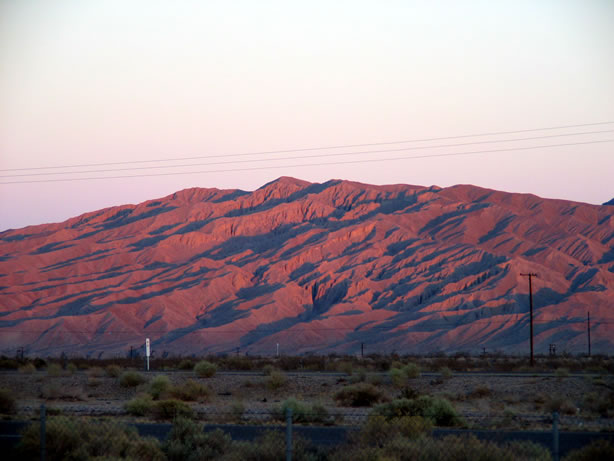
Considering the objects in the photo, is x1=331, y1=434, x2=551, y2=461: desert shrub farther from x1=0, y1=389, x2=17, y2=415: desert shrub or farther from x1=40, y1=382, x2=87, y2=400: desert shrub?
x1=40, y1=382, x2=87, y2=400: desert shrub

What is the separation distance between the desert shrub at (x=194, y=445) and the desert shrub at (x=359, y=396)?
50.4ft

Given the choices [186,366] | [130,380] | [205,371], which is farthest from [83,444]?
[186,366]

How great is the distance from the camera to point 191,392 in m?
36.9

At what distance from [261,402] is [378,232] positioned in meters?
107

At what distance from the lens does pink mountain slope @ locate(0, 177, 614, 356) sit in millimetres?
108625

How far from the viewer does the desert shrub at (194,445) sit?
1672 centimetres

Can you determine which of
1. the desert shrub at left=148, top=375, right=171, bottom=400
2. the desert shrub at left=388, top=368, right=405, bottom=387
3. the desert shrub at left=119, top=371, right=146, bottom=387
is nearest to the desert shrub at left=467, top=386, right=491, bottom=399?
the desert shrub at left=388, top=368, right=405, bottom=387

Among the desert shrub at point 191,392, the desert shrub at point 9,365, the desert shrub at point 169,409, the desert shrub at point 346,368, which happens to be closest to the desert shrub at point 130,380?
the desert shrub at point 191,392

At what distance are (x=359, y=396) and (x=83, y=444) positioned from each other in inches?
729

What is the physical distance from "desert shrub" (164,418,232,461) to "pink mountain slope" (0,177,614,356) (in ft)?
273

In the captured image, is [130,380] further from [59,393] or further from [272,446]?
[272,446]

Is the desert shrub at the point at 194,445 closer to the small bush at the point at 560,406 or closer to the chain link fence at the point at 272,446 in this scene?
the chain link fence at the point at 272,446

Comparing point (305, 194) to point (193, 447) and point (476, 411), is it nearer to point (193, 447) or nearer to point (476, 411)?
point (476, 411)

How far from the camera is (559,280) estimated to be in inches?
4722
